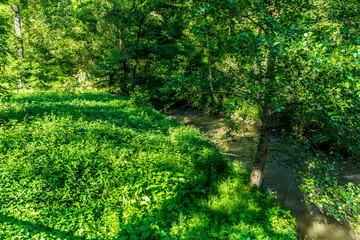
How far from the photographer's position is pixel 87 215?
482cm

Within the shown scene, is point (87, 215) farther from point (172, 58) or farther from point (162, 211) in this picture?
point (172, 58)

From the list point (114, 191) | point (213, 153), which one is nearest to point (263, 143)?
point (213, 153)

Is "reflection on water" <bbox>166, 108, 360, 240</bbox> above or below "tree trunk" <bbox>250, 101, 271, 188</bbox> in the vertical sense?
below

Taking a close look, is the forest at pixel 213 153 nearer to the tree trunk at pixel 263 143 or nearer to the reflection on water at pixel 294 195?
the tree trunk at pixel 263 143

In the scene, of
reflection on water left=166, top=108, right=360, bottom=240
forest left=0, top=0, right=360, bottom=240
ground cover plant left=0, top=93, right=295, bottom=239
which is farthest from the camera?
reflection on water left=166, top=108, right=360, bottom=240

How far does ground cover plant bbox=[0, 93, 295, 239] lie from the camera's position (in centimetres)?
452

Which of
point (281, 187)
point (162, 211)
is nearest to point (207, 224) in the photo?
point (162, 211)

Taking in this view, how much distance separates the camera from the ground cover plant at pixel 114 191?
4523 millimetres

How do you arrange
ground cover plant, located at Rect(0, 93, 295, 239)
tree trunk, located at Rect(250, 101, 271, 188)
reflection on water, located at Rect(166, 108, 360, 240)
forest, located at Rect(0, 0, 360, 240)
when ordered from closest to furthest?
forest, located at Rect(0, 0, 360, 240) < ground cover plant, located at Rect(0, 93, 295, 239) < tree trunk, located at Rect(250, 101, 271, 188) < reflection on water, located at Rect(166, 108, 360, 240)

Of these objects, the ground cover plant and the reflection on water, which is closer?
the ground cover plant

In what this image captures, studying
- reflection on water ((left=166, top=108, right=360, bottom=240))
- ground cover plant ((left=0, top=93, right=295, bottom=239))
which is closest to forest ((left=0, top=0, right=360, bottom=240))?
ground cover plant ((left=0, top=93, right=295, bottom=239))

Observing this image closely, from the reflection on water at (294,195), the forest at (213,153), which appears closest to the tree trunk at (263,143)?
the forest at (213,153)

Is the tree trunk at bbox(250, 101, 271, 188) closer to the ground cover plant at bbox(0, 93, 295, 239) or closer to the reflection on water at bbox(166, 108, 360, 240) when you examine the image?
the reflection on water at bbox(166, 108, 360, 240)

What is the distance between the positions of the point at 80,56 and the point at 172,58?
10.9 meters
